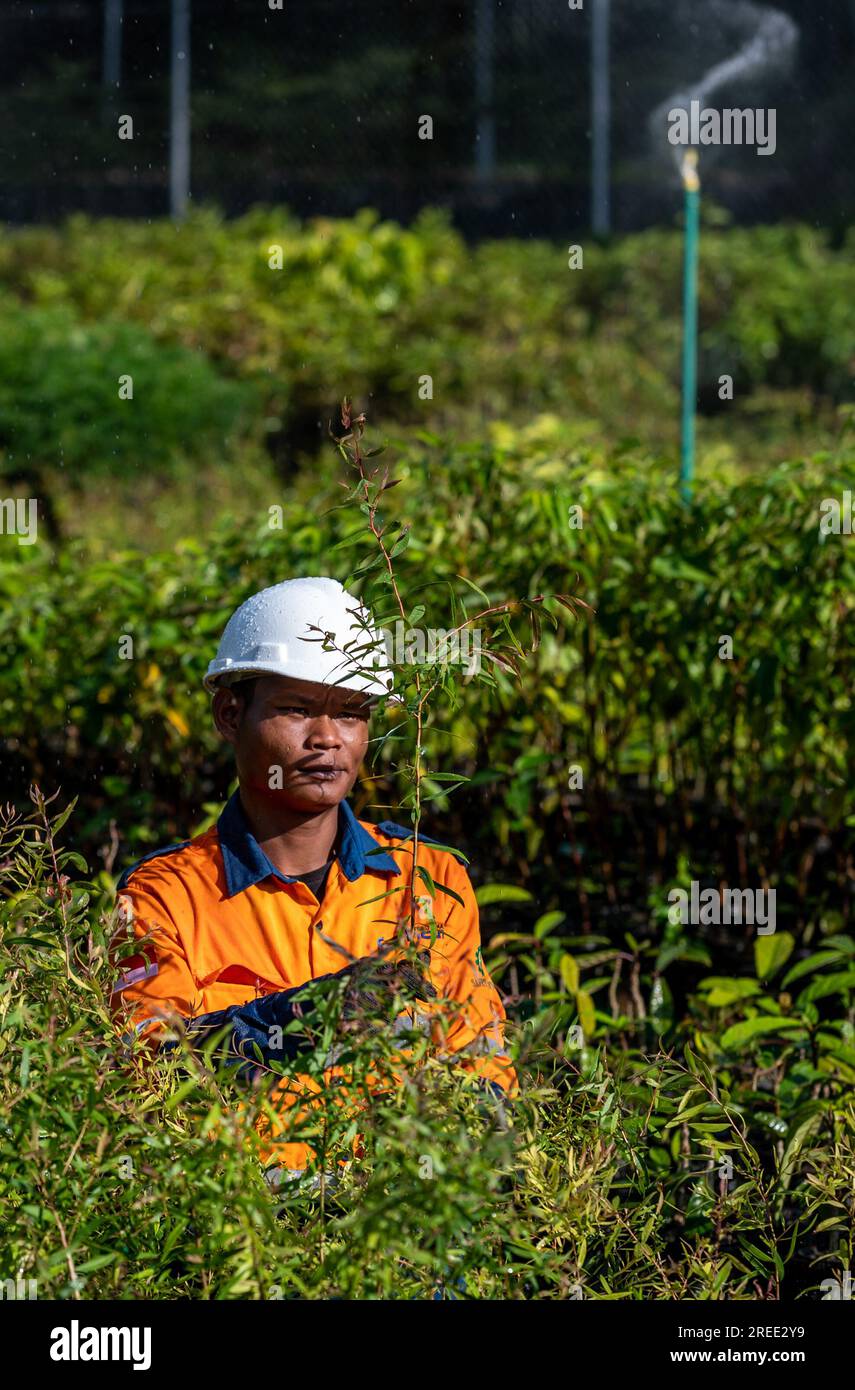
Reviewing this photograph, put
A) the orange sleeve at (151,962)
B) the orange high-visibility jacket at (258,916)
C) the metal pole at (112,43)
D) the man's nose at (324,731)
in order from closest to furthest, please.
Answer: the orange sleeve at (151,962)
the orange high-visibility jacket at (258,916)
the man's nose at (324,731)
the metal pole at (112,43)

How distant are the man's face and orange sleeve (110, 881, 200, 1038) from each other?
22 cm

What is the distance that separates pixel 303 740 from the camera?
88.9 inches

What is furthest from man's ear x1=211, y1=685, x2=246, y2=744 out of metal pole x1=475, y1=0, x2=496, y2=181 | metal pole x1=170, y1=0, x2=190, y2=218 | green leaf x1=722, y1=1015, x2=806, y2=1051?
metal pole x1=475, y1=0, x2=496, y2=181

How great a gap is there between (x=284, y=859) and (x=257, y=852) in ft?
0.24

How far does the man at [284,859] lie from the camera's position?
2.17 m

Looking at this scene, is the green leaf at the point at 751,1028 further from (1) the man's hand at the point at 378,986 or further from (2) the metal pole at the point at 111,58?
(2) the metal pole at the point at 111,58

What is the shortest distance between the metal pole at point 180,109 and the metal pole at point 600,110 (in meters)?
3.58

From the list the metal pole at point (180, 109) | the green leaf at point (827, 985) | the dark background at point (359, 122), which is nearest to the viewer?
the green leaf at point (827, 985)

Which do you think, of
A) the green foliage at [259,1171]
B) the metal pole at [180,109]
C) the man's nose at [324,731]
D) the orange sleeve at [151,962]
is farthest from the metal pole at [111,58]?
the green foliage at [259,1171]

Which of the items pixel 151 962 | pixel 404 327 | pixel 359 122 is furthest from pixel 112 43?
pixel 151 962

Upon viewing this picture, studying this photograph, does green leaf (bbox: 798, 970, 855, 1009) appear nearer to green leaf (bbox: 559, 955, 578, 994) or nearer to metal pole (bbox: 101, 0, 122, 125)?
green leaf (bbox: 559, 955, 578, 994)

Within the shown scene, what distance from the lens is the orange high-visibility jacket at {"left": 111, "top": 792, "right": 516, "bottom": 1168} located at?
7.02 feet

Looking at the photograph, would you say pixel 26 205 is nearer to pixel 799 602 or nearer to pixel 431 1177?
pixel 799 602
